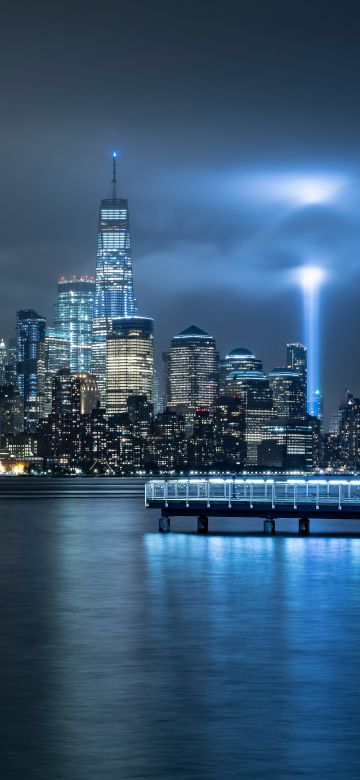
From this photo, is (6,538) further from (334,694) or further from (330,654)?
(334,694)

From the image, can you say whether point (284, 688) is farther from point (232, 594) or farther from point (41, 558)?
point (41, 558)

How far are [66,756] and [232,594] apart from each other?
2976cm

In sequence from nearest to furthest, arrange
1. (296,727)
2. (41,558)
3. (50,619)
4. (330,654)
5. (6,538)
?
(296,727) < (330,654) < (50,619) < (41,558) < (6,538)

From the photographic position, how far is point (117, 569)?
216 ft

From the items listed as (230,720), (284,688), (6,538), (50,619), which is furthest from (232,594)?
(6,538)

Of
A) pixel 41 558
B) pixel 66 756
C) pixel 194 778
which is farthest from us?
pixel 41 558

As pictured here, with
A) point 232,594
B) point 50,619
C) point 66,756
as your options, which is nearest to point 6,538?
point 232,594

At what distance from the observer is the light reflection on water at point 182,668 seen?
23.8 metres

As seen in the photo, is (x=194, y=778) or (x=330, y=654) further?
(x=330, y=654)

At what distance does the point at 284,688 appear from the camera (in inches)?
1209

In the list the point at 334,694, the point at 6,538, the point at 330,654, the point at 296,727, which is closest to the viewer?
the point at 296,727

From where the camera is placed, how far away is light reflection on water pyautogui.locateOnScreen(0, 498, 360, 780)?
78.2 ft

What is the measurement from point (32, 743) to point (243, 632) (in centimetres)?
1701

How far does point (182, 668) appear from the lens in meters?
34.2
